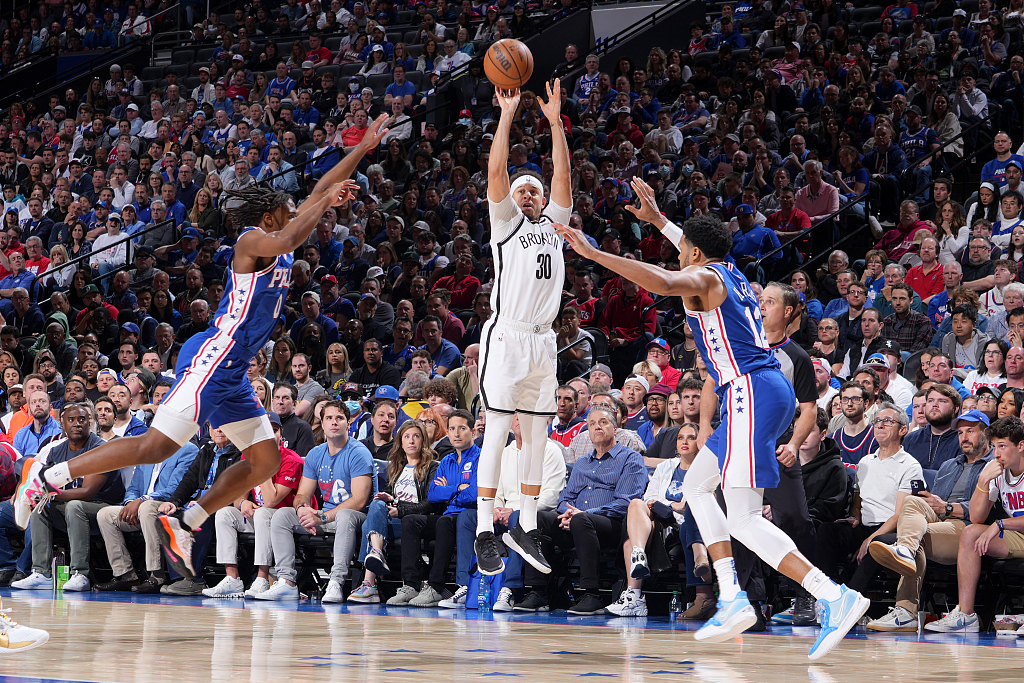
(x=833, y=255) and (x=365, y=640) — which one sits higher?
(x=833, y=255)

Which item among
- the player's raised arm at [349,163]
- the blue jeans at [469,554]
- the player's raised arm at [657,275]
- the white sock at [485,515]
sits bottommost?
the blue jeans at [469,554]

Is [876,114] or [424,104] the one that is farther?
[424,104]

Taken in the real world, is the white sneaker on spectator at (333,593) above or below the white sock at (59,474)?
below

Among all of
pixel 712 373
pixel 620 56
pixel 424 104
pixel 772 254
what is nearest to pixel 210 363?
pixel 712 373

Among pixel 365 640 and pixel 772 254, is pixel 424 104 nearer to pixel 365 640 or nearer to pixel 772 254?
pixel 772 254

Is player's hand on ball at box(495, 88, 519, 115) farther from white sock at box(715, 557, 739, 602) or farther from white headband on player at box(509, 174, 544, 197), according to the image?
white sock at box(715, 557, 739, 602)

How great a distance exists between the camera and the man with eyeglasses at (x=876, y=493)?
8.00 metres

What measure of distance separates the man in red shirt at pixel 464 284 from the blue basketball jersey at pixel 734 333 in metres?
7.18

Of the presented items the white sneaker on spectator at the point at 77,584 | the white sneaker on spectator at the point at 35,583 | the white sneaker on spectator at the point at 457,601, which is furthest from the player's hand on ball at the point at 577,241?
the white sneaker on spectator at the point at 35,583

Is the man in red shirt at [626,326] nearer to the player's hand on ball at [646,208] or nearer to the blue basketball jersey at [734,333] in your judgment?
the player's hand on ball at [646,208]

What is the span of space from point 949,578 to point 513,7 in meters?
13.6

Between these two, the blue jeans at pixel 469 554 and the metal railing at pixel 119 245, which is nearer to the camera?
the blue jeans at pixel 469 554

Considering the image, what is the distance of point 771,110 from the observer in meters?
14.7

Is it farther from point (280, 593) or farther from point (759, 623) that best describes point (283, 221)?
point (759, 623)
